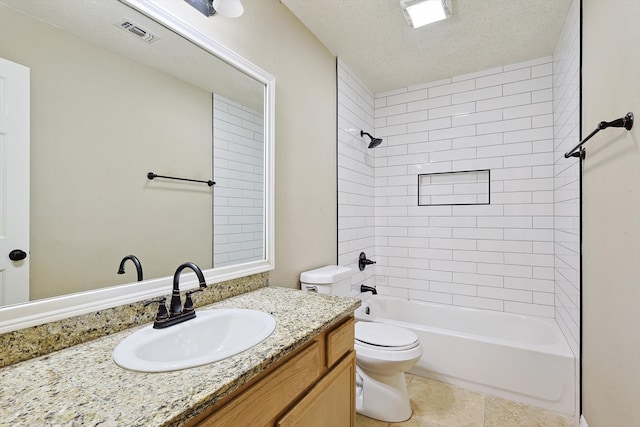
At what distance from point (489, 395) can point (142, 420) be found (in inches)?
88.8

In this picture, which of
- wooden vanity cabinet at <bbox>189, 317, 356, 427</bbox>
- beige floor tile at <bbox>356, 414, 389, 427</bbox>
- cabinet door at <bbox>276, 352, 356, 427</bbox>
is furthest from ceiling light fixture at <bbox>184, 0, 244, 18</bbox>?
beige floor tile at <bbox>356, 414, 389, 427</bbox>

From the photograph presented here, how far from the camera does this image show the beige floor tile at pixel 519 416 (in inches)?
69.6

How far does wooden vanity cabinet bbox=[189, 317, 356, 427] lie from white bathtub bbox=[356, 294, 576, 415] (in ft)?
3.68

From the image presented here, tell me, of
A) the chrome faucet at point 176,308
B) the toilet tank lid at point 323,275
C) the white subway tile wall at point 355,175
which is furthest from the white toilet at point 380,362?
the chrome faucet at point 176,308

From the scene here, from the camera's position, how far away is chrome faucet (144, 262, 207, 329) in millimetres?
1029

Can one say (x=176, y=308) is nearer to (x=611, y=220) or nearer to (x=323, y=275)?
(x=323, y=275)

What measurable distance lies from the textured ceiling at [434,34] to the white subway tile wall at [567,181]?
7.0 inches

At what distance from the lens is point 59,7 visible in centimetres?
92

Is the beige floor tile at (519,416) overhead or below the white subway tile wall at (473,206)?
below

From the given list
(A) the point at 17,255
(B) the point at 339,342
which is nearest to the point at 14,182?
(A) the point at 17,255

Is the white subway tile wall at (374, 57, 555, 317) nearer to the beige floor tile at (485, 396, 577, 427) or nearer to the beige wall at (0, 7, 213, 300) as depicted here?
the beige floor tile at (485, 396, 577, 427)

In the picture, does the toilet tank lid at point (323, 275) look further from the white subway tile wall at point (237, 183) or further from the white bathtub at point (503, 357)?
the white bathtub at point (503, 357)

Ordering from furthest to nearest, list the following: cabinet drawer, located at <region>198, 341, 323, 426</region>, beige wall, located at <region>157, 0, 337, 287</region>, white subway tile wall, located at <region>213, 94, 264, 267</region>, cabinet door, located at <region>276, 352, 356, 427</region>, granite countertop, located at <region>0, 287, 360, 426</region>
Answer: beige wall, located at <region>157, 0, 337, 287</region>, white subway tile wall, located at <region>213, 94, 264, 267</region>, cabinet door, located at <region>276, 352, 356, 427</region>, cabinet drawer, located at <region>198, 341, 323, 426</region>, granite countertop, located at <region>0, 287, 360, 426</region>

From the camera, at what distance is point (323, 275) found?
1.89 meters
